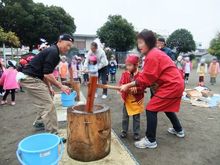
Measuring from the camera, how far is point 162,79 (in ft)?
12.0

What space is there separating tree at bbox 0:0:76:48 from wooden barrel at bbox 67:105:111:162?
26970mm

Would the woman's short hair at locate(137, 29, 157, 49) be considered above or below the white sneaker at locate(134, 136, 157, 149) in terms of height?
above

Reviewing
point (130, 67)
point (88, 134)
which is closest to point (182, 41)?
point (130, 67)

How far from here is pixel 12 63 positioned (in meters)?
8.17

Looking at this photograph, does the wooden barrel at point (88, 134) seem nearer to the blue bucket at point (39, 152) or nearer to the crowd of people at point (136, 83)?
the blue bucket at point (39, 152)

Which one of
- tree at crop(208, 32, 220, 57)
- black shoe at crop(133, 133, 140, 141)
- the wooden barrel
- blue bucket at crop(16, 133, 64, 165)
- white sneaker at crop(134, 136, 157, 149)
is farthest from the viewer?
tree at crop(208, 32, 220, 57)

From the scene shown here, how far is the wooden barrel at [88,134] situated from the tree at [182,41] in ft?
95.5

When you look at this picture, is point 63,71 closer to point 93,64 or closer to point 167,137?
point 93,64

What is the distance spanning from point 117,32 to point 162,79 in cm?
2421

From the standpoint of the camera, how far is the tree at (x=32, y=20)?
2738 centimetres

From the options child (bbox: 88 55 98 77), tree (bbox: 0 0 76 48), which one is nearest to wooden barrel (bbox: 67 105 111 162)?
child (bbox: 88 55 98 77)

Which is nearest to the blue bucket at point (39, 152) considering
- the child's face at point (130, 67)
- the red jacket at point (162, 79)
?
the red jacket at point (162, 79)

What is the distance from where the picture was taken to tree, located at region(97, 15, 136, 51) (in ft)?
89.9

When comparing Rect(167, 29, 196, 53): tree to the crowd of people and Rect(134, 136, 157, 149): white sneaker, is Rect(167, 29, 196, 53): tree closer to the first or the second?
the crowd of people
